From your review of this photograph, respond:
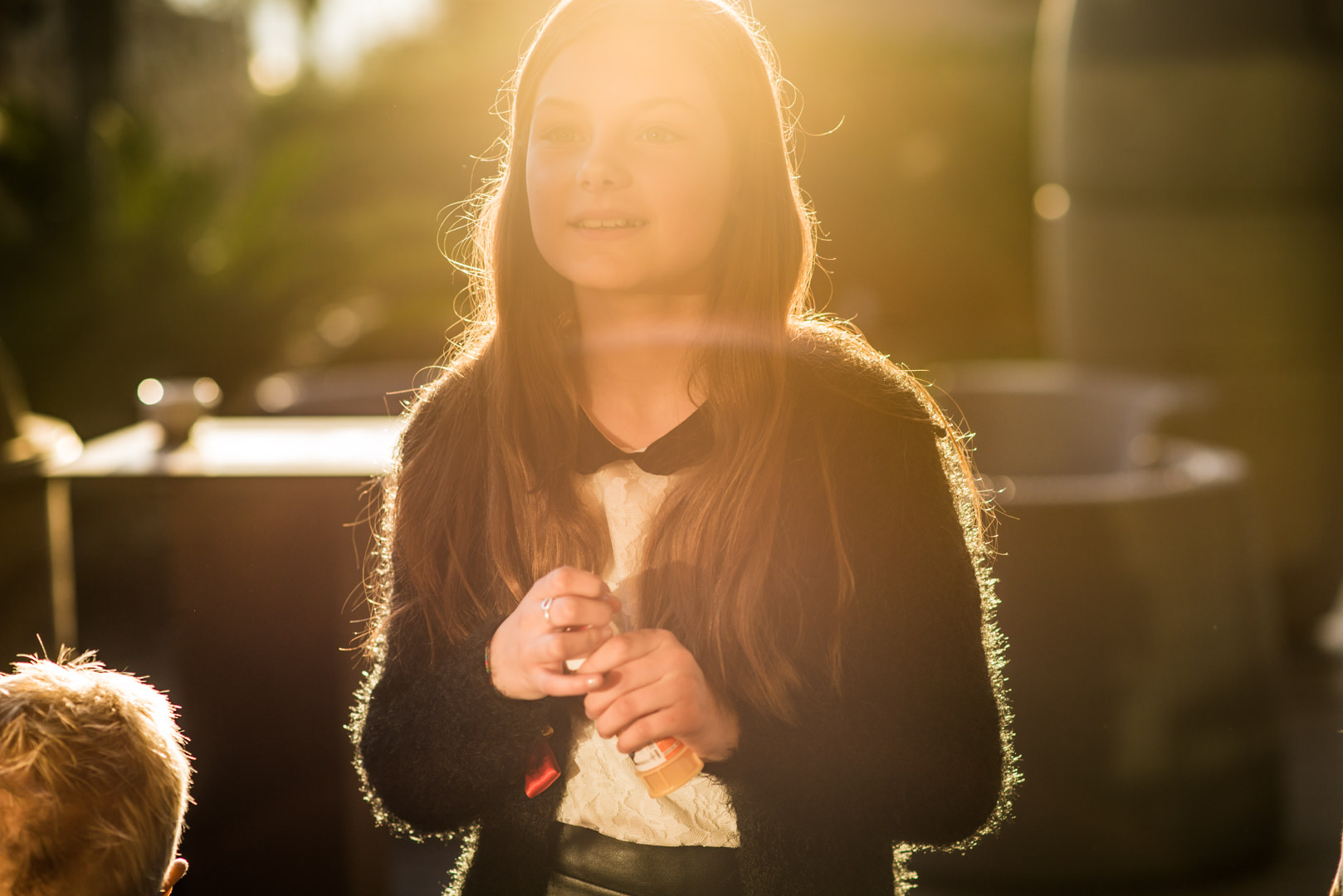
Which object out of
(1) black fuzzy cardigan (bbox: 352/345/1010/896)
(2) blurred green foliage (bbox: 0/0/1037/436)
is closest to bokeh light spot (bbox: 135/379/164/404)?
(2) blurred green foliage (bbox: 0/0/1037/436)

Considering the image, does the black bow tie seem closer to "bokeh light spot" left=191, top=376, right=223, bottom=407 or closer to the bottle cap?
the bottle cap

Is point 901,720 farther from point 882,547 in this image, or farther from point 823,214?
point 823,214

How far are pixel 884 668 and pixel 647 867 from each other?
0.20 meters

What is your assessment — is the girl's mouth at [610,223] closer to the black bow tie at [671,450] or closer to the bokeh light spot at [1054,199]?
the black bow tie at [671,450]

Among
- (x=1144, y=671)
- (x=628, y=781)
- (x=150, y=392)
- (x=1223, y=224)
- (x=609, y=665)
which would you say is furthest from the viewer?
(x=1223, y=224)

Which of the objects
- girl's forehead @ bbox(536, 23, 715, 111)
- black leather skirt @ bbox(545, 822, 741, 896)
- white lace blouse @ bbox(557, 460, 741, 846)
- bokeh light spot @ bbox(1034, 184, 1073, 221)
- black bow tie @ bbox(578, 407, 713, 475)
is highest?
girl's forehead @ bbox(536, 23, 715, 111)

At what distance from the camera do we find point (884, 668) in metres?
0.80

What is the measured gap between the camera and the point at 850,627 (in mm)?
807

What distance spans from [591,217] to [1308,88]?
12.4 ft

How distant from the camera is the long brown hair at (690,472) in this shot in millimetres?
792

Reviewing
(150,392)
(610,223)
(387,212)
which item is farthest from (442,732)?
(387,212)

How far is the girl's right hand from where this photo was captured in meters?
0.71

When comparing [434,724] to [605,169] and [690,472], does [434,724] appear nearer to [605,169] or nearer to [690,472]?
[690,472]

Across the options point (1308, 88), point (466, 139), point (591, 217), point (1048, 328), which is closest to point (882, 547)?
point (591, 217)
